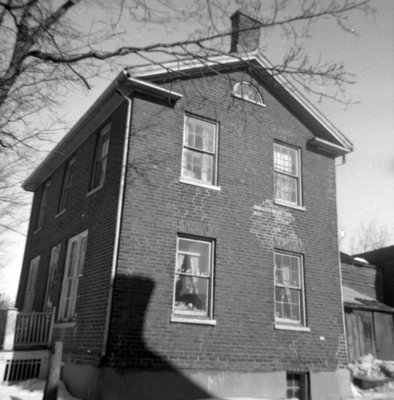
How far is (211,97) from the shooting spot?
1323cm

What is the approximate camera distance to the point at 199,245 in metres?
11.8

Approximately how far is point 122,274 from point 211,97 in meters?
5.67

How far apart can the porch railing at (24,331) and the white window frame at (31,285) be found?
3513 mm

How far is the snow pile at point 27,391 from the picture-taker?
10.1 m

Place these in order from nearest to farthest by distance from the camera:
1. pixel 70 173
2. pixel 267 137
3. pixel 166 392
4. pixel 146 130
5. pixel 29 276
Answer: pixel 166 392 → pixel 146 130 → pixel 267 137 → pixel 70 173 → pixel 29 276

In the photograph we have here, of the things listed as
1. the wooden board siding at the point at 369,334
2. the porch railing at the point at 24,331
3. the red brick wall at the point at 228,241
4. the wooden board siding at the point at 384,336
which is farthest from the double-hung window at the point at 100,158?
the wooden board siding at the point at 384,336

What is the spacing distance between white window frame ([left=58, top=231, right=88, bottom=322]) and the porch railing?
0.39 metres

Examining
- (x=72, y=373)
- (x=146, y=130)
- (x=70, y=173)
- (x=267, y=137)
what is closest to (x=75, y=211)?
(x=70, y=173)

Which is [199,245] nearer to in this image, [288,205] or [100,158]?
[288,205]

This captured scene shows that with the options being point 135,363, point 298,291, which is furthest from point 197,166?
point 135,363

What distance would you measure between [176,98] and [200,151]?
1501 millimetres

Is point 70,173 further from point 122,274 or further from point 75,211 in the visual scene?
point 122,274

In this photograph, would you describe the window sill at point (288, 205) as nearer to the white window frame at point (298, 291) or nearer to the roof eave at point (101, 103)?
the white window frame at point (298, 291)

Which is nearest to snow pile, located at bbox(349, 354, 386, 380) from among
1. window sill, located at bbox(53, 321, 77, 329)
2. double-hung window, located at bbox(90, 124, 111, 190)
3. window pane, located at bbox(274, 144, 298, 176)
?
window pane, located at bbox(274, 144, 298, 176)
